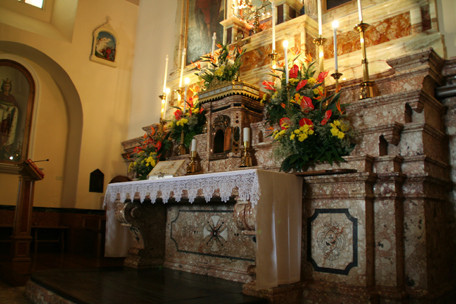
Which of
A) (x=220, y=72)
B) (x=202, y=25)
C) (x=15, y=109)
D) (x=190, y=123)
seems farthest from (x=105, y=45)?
(x=220, y=72)

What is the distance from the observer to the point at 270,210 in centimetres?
329

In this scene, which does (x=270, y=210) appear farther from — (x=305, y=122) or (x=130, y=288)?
(x=130, y=288)

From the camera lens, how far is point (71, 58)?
8688 mm

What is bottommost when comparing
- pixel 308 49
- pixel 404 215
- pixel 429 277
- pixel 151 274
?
pixel 151 274

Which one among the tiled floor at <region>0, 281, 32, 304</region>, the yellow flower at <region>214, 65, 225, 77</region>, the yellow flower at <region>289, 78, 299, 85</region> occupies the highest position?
the yellow flower at <region>214, 65, 225, 77</region>

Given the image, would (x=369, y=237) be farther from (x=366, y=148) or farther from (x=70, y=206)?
(x=70, y=206)

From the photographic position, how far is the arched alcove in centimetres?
838

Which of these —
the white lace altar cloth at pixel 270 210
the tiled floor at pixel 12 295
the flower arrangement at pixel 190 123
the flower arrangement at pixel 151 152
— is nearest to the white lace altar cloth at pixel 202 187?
the white lace altar cloth at pixel 270 210

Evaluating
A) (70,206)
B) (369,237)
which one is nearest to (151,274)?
(369,237)

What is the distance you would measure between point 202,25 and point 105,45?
9.70 feet

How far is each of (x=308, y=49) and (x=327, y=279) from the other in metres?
3.21

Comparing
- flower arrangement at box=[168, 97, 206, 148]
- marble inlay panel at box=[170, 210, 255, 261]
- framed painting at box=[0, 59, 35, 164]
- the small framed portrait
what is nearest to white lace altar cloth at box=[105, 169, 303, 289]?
marble inlay panel at box=[170, 210, 255, 261]

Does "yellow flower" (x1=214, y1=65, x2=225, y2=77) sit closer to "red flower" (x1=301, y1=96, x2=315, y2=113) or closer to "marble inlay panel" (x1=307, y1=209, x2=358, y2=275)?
"red flower" (x1=301, y1=96, x2=315, y2=113)

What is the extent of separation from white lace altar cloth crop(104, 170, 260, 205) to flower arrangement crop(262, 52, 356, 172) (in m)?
0.71
